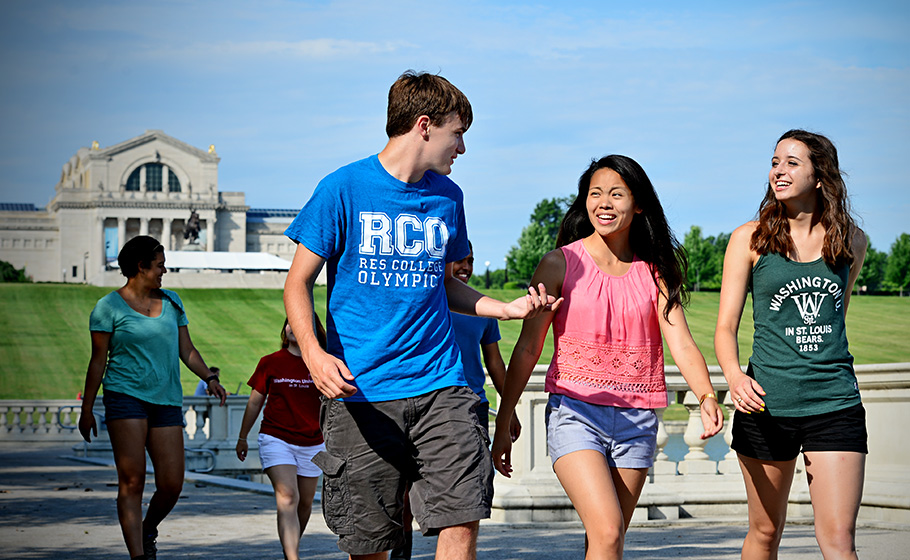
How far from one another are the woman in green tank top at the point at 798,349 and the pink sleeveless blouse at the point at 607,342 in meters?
0.31

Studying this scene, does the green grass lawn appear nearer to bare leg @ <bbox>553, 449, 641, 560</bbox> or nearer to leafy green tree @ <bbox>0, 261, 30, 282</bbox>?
leafy green tree @ <bbox>0, 261, 30, 282</bbox>

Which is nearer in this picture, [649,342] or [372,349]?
[372,349]

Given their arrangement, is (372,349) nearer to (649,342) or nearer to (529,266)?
(649,342)

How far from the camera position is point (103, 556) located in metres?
7.68

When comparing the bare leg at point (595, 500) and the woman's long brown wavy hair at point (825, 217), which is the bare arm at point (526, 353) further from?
the woman's long brown wavy hair at point (825, 217)

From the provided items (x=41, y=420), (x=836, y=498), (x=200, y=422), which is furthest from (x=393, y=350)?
(x=41, y=420)

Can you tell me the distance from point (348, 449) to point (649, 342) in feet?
4.74

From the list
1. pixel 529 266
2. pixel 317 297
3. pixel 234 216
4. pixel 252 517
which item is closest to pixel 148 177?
pixel 234 216

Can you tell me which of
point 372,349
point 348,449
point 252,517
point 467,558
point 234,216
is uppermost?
point 234,216

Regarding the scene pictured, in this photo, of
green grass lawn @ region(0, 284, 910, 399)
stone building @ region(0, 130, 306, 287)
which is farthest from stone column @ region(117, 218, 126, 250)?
green grass lawn @ region(0, 284, 910, 399)

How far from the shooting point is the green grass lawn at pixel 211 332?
44.4 meters

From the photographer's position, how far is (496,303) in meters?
4.30

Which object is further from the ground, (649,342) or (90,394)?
(649,342)

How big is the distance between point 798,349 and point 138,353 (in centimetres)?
394
